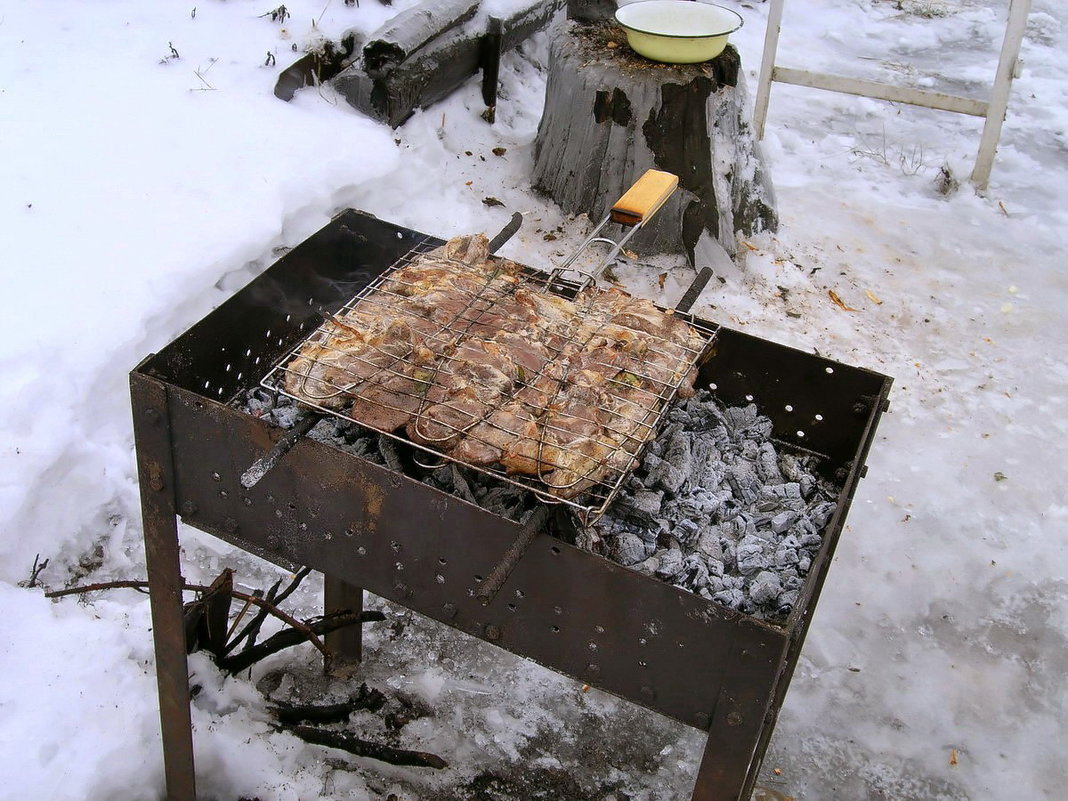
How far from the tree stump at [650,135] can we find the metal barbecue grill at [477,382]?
2934mm

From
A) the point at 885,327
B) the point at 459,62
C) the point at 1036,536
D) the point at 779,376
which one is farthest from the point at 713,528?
the point at 459,62

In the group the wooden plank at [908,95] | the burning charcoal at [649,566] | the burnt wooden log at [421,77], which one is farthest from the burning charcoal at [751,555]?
the wooden plank at [908,95]

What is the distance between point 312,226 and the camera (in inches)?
205

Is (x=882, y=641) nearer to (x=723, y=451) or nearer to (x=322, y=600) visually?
(x=723, y=451)

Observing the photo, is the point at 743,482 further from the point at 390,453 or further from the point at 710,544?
the point at 390,453

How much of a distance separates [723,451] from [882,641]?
1.67m

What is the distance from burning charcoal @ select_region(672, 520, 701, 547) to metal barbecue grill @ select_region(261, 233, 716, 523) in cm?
21

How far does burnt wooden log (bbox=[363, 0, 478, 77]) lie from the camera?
5.77 m

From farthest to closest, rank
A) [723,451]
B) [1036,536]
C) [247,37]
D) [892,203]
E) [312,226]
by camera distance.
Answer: [892,203] → [247,37] → [312,226] → [1036,536] → [723,451]

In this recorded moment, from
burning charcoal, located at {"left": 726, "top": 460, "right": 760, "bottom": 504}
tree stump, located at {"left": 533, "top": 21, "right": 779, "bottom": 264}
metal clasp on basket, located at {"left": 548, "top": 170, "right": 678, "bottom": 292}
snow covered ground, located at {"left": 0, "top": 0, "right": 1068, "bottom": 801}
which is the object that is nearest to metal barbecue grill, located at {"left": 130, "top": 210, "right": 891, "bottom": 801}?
burning charcoal, located at {"left": 726, "top": 460, "right": 760, "bottom": 504}

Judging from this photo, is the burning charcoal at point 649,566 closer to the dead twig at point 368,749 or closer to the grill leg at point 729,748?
the grill leg at point 729,748

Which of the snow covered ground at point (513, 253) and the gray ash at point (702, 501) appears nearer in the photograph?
the gray ash at point (702, 501)

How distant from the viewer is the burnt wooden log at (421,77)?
19.2 ft

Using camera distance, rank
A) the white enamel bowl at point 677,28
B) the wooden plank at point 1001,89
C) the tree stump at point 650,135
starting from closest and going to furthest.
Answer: the white enamel bowl at point 677,28
the tree stump at point 650,135
the wooden plank at point 1001,89
